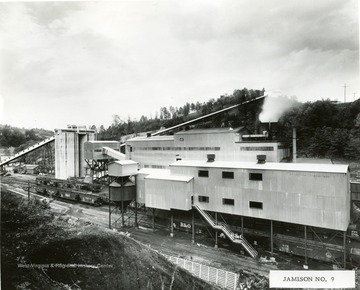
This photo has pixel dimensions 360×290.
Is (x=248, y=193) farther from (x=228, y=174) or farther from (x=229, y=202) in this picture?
(x=228, y=174)

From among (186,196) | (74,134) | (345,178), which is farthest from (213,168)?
(74,134)

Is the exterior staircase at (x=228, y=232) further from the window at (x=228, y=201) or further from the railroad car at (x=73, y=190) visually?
the railroad car at (x=73, y=190)

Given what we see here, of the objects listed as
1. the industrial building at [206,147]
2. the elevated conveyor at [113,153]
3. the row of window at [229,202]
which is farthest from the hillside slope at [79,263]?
the elevated conveyor at [113,153]

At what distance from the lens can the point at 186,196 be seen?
66.4 ft

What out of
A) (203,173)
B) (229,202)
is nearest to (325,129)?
(229,202)

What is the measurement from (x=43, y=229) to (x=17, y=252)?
276cm

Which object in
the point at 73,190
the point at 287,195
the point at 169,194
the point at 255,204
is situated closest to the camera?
the point at 287,195

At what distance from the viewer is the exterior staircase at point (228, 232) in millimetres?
18250

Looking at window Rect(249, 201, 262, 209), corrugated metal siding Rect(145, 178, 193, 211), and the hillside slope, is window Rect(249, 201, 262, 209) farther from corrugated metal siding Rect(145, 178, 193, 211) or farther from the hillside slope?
the hillside slope

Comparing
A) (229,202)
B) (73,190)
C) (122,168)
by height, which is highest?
(122,168)

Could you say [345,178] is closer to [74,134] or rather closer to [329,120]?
[329,120]

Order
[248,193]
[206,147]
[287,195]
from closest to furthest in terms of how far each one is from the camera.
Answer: [287,195] < [248,193] < [206,147]

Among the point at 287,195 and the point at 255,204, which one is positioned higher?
the point at 287,195

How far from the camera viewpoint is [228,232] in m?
19.2
